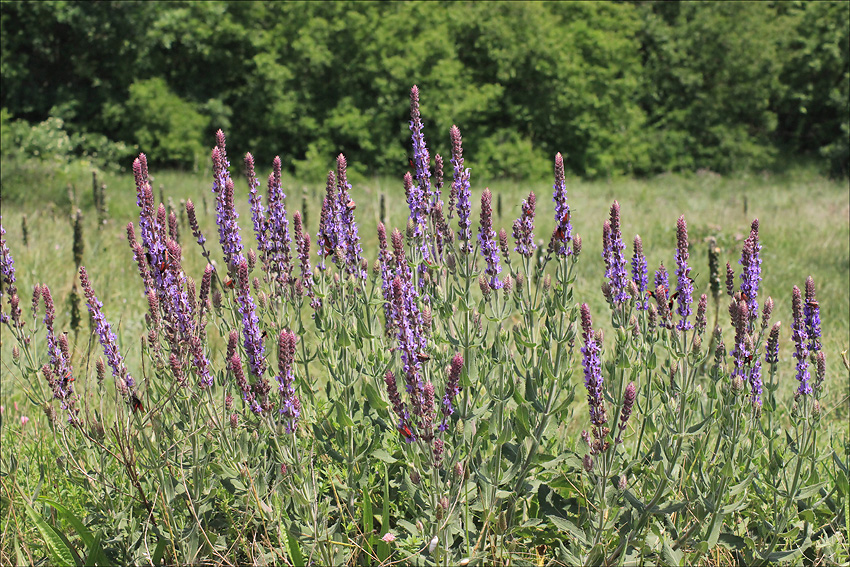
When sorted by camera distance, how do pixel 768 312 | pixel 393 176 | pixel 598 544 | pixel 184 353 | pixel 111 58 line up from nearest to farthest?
1. pixel 598 544
2. pixel 184 353
3. pixel 768 312
4. pixel 393 176
5. pixel 111 58

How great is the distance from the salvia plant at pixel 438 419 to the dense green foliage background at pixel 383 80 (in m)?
14.6

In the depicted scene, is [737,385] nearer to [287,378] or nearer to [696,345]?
[696,345]

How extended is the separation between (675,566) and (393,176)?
15.7m

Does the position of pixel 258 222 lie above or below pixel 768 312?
above

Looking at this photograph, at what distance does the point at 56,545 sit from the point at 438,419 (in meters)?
1.54

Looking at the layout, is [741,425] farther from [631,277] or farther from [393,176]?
[393,176]

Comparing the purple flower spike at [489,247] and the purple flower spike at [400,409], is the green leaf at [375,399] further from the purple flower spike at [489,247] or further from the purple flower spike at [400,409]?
the purple flower spike at [489,247]

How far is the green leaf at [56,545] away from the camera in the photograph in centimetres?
278

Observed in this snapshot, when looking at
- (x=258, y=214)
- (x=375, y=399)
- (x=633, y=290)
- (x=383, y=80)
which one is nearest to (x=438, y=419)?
(x=375, y=399)

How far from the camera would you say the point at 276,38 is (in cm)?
1834

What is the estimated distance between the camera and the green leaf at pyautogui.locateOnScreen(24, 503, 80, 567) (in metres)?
2.78

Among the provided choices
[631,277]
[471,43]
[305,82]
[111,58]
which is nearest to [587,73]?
[471,43]

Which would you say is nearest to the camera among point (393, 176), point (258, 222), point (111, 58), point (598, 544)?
point (598, 544)

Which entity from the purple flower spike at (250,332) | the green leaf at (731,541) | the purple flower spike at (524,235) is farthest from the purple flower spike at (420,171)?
the green leaf at (731,541)
